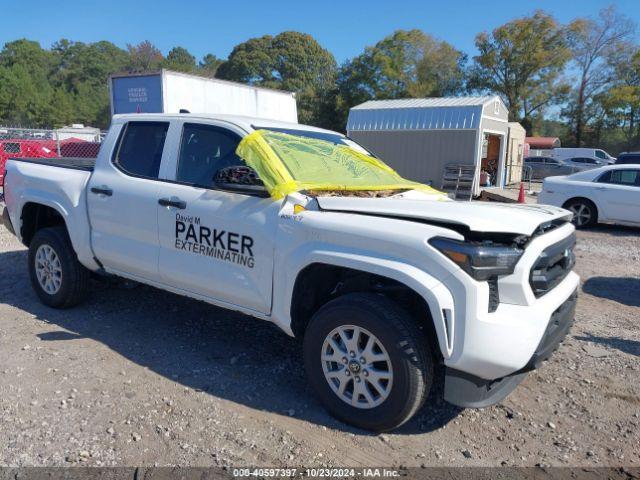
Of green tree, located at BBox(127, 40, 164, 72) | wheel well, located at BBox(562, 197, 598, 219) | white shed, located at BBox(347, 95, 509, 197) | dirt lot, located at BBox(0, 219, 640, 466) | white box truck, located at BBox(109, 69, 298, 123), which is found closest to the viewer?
dirt lot, located at BBox(0, 219, 640, 466)

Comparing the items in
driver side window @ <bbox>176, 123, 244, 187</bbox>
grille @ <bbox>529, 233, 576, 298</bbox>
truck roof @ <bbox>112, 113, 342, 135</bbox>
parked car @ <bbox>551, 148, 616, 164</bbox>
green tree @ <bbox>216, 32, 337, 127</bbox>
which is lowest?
grille @ <bbox>529, 233, 576, 298</bbox>

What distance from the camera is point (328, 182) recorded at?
3793 mm

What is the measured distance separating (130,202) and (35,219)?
5.84ft

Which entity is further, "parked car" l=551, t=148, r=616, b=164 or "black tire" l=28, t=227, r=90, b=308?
"parked car" l=551, t=148, r=616, b=164

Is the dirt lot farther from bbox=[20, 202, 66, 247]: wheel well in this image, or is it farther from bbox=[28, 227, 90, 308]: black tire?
bbox=[20, 202, 66, 247]: wheel well

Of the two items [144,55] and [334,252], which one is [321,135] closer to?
[334,252]

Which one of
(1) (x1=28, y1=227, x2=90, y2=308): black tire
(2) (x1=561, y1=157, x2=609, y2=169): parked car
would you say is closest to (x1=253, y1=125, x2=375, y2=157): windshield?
(1) (x1=28, y1=227, x2=90, y2=308): black tire

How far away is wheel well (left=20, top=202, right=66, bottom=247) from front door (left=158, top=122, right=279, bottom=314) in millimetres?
1897

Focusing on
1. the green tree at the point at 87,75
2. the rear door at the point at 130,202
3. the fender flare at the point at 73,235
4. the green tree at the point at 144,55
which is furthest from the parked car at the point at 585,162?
the green tree at the point at 144,55

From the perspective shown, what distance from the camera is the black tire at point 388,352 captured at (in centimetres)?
298

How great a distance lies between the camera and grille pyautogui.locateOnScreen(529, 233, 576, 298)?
3.00 m

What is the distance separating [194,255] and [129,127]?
4.99 ft

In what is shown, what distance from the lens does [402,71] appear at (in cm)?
4625

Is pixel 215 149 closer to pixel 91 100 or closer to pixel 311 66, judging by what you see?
pixel 311 66
